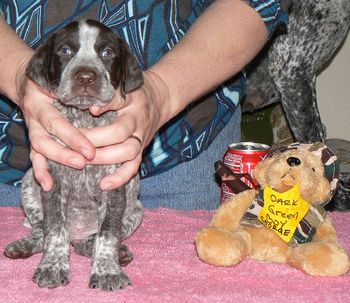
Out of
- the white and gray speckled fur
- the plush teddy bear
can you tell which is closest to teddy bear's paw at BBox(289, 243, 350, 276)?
the plush teddy bear

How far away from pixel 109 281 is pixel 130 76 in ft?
1.78

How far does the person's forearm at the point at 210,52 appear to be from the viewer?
2.24 m

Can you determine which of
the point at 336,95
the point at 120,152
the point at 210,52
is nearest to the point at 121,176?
the point at 120,152

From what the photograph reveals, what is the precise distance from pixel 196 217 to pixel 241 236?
0.43 metres

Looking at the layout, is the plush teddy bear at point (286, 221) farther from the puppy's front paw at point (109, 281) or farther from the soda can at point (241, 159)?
the soda can at point (241, 159)

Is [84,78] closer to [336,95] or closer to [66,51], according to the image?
[66,51]

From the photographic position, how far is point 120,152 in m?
1.98

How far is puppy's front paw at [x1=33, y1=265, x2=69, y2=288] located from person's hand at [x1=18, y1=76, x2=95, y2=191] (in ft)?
0.78

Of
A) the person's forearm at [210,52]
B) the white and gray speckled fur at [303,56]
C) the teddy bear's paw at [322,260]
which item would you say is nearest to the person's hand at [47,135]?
the person's forearm at [210,52]

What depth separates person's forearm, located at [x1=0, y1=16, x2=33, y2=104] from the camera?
2164 mm

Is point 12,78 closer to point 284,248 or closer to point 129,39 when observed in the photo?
point 129,39

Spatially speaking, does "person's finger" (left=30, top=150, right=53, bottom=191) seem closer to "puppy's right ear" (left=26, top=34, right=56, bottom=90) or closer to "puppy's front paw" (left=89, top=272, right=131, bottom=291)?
"puppy's right ear" (left=26, top=34, right=56, bottom=90)

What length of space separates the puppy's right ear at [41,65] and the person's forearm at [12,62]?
4.0 inches

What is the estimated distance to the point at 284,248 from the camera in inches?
81.0
